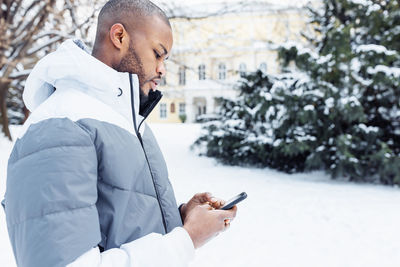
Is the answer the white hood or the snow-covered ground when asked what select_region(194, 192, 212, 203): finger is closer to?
the white hood

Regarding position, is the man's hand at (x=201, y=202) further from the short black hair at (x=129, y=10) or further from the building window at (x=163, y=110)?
the building window at (x=163, y=110)

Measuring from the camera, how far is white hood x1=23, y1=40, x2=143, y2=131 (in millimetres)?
1141

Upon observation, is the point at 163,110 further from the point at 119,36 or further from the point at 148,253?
the point at 148,253

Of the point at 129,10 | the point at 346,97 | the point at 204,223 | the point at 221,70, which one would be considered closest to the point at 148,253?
the point at 204,223

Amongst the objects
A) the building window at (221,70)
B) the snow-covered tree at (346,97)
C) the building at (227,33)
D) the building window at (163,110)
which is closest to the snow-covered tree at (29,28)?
the building at (227,33)

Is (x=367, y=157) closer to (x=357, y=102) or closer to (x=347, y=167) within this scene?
(x=347, y=167)

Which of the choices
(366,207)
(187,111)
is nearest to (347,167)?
→ (366,207)

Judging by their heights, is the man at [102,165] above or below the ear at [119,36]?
below

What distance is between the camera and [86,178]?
3.24 ft

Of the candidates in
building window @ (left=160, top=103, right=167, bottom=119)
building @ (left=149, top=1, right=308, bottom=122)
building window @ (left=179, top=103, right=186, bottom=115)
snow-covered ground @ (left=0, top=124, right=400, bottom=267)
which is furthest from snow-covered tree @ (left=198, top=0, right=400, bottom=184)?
building window @ (left=160, top=103, right=167, bottom=119)

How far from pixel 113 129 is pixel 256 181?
276 inches

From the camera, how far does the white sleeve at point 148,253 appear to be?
959 millimetres

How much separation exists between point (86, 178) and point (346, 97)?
7212 millimetres

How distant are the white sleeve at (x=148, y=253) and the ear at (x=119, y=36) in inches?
26.0
